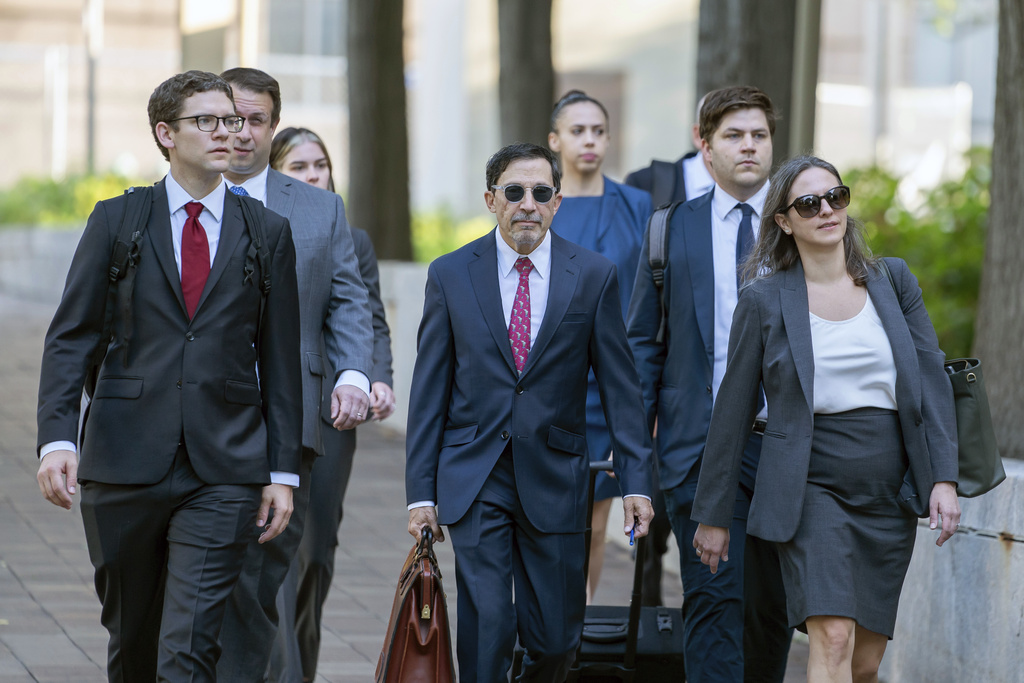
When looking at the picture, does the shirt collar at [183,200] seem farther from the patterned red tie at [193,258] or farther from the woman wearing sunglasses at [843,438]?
the woman wearing sunglasses at [843,438]

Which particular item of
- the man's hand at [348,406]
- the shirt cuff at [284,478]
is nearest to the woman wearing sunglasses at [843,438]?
the man's hand at [348,406]

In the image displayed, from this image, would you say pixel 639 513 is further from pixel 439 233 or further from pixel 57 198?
pixel 57 198

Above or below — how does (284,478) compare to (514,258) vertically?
below

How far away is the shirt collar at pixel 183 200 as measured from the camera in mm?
4363

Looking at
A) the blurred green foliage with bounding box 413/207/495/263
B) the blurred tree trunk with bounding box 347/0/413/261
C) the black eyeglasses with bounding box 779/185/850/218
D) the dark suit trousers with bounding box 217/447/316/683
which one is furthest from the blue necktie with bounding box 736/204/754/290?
the blurred green foliage with bounding box 413/207/495/263

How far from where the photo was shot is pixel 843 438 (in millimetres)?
4496

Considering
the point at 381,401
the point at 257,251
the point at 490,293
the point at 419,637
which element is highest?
the point at 257,251

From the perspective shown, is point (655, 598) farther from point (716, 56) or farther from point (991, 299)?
point (716, 56)

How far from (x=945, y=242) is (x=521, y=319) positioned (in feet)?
21.4

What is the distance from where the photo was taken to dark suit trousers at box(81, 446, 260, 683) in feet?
13.6

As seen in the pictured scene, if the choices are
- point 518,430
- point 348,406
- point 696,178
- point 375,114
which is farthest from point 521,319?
point 375,114

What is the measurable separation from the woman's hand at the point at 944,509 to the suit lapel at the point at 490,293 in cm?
137

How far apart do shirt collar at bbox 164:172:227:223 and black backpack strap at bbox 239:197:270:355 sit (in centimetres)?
7

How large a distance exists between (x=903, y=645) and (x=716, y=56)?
396cm
